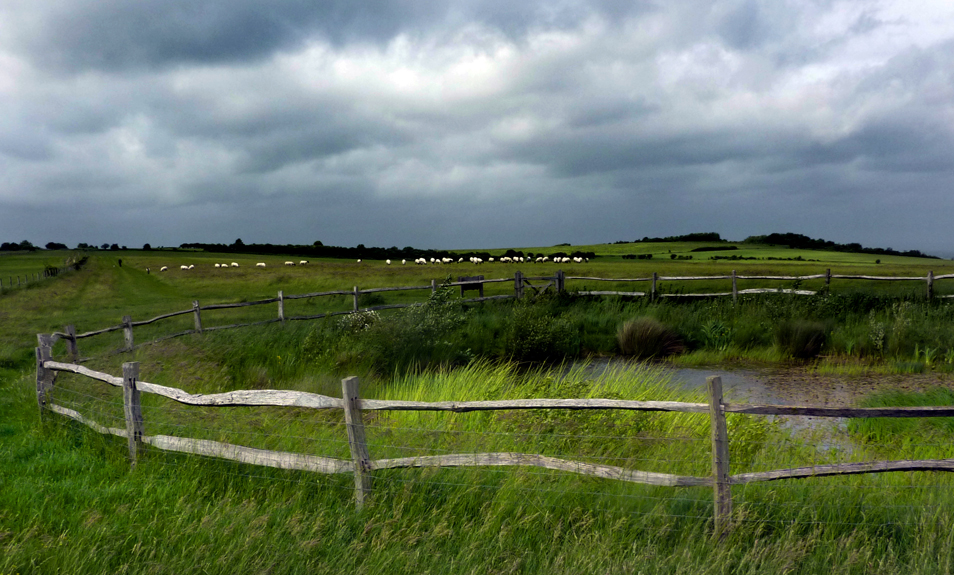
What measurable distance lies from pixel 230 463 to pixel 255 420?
1487mm

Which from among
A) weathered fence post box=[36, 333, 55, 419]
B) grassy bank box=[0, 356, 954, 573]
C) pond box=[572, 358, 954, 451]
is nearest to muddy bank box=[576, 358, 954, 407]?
pond box=[572, 358, 954, 451]

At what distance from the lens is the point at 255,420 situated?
709cm

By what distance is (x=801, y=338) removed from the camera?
14148 millimetres

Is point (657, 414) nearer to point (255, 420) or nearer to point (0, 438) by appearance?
point (255, 420)

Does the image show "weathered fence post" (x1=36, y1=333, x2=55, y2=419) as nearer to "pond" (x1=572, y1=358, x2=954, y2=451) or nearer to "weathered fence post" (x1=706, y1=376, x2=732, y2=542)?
"pond" (x1=572, y1=358, x2=954, y2=451)

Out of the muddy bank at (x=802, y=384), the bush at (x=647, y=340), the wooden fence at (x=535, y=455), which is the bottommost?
the muddy bank at (x=802, y=384)

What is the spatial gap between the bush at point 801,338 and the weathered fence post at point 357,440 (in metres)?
12.5

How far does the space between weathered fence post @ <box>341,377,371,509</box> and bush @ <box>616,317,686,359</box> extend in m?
11.1

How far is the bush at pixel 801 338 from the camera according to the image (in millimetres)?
14133

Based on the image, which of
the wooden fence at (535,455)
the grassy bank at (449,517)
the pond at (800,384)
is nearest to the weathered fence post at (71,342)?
the grassy bank at (449,517)

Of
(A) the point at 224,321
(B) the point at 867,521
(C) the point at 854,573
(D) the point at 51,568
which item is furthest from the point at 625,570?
(A) the point at 224,321

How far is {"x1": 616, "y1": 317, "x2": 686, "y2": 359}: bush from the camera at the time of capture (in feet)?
49.2

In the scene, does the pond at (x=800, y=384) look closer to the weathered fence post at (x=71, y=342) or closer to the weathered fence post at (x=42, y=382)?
the weathered fence post at (x=42, y=382)

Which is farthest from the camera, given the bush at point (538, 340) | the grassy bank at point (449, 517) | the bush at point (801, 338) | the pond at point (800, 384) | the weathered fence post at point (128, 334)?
the bush at point (538, 340)
